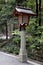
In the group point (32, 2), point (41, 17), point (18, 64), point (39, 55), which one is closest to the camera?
point (18, 64)

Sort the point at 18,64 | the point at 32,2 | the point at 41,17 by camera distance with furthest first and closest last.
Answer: the point at 32,2 < the point at 41,17 < the point at 18,64

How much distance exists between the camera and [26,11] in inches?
357

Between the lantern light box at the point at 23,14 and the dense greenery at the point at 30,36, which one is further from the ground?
the lantern light box at the point at 23,14

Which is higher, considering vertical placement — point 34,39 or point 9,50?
point 34,39

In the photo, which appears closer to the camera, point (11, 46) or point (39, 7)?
point (39, 7)

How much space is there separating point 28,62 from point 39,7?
3941 mm

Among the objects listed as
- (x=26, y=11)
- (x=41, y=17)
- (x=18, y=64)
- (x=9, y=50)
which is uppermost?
(x=26, y=11)

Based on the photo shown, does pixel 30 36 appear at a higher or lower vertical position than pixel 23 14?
lower

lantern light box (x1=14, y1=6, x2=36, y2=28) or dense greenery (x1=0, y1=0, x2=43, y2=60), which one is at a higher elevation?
lantern light box (x1=14, y1=6, x2=36, y2=28)

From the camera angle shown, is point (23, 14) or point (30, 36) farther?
point (30, 36)

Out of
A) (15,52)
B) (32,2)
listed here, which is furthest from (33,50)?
(32,2)

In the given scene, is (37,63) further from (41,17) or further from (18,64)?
(41,17)

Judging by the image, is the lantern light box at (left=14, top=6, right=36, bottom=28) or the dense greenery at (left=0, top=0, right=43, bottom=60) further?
the dense greenery at (left=0, top=0, right=43, bottom=60)

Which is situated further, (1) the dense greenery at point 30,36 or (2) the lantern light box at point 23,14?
(1) the dense greenery at point 30,36
